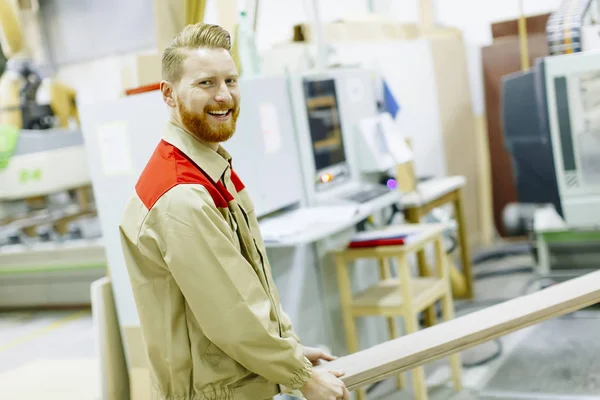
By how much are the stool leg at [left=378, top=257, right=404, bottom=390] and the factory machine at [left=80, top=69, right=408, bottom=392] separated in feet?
0.16

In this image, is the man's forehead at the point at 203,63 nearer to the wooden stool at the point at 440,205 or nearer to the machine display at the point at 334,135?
the machine display at the point at 334,135

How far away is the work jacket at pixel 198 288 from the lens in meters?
1.47

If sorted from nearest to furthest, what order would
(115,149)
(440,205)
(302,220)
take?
1. (115,149)
2. (302,220)
3. (440,205)

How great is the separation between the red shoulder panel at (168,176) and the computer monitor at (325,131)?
200 cm

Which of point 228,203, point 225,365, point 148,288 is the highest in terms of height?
point 228,203

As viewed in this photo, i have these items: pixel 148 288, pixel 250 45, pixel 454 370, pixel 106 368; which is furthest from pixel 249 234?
pixel 454 370

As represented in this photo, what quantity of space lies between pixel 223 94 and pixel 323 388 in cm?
69

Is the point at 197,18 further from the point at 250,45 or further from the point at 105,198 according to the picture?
the point at 105,198

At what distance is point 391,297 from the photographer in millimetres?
3387

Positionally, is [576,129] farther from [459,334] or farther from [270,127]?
[459,334]

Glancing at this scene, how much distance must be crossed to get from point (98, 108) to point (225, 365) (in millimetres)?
1571

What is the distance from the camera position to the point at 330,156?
12.1ft

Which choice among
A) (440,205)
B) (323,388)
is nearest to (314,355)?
(323,388)

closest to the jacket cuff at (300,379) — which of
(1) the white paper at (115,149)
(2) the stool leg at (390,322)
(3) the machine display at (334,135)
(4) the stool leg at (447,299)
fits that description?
(1) the white paper at (115,149)
